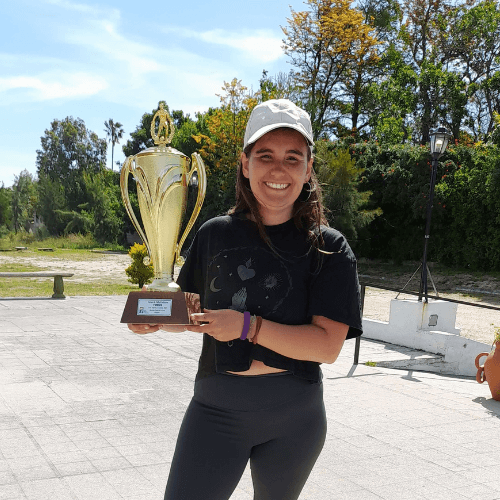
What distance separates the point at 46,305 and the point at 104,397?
6.94 meters

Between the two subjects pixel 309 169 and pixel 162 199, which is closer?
pixel 309 169

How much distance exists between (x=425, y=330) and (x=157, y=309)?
742 centimetres

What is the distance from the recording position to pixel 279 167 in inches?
64.7

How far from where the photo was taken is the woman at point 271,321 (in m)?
1.61

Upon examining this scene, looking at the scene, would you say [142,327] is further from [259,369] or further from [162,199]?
[162,199]

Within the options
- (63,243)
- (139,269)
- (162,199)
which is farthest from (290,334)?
(63,243)

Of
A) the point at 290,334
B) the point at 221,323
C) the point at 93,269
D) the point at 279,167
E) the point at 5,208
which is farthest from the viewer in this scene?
the point at 5,208

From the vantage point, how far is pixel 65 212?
46.8 meters

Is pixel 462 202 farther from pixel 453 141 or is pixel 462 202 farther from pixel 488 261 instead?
pixel 453 141

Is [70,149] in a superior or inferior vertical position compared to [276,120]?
superior

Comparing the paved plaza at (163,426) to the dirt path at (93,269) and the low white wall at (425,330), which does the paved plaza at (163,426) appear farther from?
the dirt path at (93,269)

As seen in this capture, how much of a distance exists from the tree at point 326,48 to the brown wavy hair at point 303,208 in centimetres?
2373

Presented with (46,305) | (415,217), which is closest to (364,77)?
(415,217)

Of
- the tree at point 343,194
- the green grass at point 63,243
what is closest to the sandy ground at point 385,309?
the tree at point 343,194
